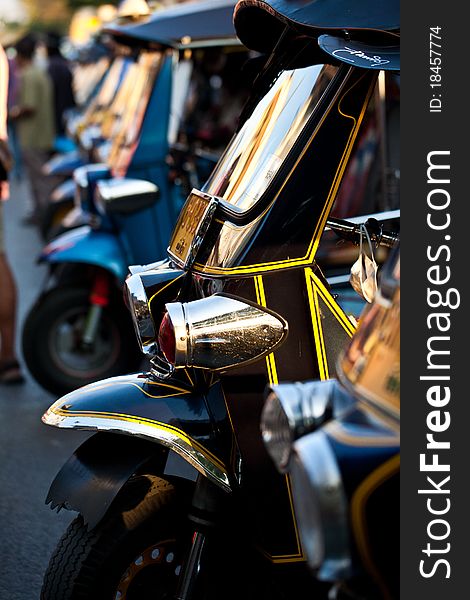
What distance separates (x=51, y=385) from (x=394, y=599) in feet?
14.6

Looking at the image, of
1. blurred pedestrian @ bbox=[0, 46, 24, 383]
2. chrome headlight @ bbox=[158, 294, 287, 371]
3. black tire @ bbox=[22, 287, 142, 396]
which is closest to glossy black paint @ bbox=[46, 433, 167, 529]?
chrome headlight @ bbox=[158, 294, 287, 371]

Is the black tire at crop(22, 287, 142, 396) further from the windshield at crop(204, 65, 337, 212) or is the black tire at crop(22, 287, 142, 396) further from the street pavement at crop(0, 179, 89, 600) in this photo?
the windshield at crop(204, 65, 337, 212)

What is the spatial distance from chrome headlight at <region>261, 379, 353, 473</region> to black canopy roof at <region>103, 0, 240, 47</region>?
449 cm

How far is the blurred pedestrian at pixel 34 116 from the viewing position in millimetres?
13109

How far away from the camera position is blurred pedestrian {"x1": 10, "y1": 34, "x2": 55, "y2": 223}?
516 inches

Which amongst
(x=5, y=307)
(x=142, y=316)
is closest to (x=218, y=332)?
A: (x=142, y=316)

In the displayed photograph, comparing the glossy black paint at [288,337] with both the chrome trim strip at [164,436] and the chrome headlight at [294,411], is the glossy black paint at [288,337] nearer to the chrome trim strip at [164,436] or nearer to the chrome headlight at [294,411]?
the chrome trim strip at [164,436]

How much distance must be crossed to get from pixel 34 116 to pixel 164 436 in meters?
10.8

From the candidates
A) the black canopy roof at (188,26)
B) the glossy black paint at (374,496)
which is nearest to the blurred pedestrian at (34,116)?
the black canopy roof at (188,26)

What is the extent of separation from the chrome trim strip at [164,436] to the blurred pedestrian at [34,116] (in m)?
10.1

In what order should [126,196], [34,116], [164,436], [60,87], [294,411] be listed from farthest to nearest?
[60,87] < [34,116] < [126,196] < [164,436] < [294,411]

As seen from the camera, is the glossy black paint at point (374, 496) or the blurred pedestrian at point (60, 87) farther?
the blurred pedestrian at point (60, 87)

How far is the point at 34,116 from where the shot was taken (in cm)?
1327

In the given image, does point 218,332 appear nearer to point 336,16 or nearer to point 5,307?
point 336,16
